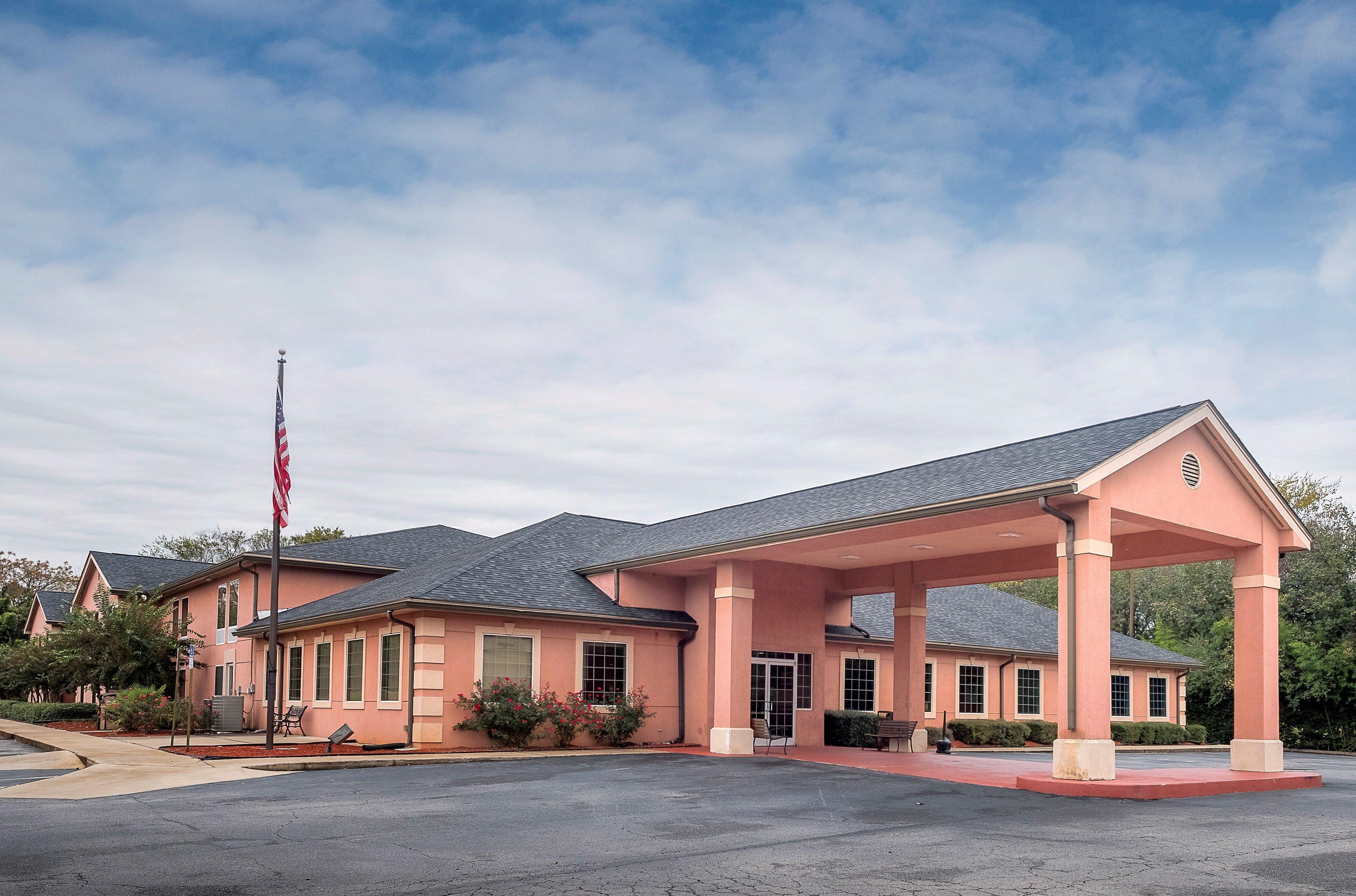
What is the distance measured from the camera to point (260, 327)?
22609mm

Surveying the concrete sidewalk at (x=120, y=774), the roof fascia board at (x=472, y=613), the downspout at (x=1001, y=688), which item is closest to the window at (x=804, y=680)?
the roof fascia board at (x=472, y=613)

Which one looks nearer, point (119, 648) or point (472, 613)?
point (472, 613)

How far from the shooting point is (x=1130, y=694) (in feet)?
119

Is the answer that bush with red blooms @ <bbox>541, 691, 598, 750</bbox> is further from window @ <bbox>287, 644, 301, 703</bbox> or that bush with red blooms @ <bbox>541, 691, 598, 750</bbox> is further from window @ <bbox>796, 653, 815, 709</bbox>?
window @ <bbox>287, 644, 301, 703</bbox>

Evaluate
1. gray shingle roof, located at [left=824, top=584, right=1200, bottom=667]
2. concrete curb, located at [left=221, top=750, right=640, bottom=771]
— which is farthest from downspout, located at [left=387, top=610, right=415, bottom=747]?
gray shingle roof, located at [left=824, top=584, right=1200, bottom=667]

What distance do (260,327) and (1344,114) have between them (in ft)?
66.6

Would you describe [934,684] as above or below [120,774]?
below

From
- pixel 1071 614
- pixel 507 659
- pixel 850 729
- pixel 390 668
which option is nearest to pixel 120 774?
pixel 390 668

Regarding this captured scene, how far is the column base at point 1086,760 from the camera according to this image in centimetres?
1484

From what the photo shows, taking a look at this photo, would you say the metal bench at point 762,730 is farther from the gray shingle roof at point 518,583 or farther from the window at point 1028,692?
the window at point 1028,692

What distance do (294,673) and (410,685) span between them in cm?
832

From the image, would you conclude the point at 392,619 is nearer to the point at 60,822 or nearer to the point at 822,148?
the point at 60,822

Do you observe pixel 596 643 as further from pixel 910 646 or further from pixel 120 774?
pixel 120 774

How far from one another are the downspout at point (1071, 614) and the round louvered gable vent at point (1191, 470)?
3.16 meters
